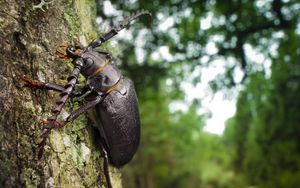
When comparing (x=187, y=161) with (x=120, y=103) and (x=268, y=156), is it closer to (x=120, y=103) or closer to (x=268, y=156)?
(x=268, y=156)

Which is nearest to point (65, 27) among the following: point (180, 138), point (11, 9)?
point (11, 9)

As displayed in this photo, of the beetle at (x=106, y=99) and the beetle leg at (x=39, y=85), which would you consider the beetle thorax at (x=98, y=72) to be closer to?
the beetle at (x=106, y=99)

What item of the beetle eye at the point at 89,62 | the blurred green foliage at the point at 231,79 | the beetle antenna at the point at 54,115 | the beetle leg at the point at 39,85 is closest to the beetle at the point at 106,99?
the beetle eye at the point at 89,62

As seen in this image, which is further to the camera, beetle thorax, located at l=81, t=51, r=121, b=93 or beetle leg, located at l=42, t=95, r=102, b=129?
beetle thorax, located at l=81, t=51, r=121, b=93

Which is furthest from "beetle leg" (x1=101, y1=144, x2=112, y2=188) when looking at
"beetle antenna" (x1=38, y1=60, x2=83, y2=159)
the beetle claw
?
the beetle claw

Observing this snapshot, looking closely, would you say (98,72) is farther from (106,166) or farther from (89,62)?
(106,166)

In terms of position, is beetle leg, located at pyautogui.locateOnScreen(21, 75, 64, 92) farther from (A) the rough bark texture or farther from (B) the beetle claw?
(B) the beetle claw
